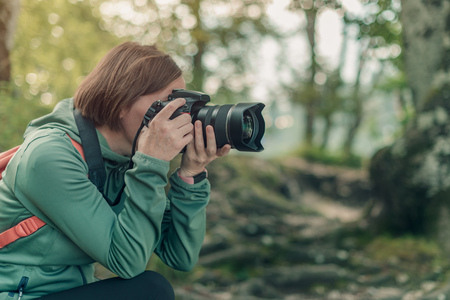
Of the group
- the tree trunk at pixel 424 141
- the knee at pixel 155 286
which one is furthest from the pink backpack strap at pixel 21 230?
the tree trunk at pixel 424 141

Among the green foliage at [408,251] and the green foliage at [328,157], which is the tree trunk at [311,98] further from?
the green foliage at [408,251]

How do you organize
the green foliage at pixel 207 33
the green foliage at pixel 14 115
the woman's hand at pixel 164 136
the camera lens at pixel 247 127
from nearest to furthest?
the woman's hand at pixel 164 136 → the camera lens at pixel 247 127 → the green foliage at pixel 14 115 → the green foliage at pixel 207 33

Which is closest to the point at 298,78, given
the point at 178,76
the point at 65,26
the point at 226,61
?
the point at 226,61

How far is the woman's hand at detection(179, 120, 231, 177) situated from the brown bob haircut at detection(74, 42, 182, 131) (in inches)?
9.4

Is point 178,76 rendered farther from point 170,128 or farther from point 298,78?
point 298,78

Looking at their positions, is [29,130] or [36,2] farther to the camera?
[36,2]

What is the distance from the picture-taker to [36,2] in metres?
7.91

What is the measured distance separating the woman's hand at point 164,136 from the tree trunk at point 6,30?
3.20 meters

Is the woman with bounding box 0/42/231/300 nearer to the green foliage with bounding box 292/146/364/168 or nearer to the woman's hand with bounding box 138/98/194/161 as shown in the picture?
the woman's hand with bounding box 138/98/194/161

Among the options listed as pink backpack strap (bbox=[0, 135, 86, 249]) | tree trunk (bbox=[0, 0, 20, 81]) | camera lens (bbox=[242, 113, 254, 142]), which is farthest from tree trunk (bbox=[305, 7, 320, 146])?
pink backpack strap (bbox=[0, 135, 86, 249])

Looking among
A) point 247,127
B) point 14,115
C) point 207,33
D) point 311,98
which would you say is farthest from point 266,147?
point 311,98

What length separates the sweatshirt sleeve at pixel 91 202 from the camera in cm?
140

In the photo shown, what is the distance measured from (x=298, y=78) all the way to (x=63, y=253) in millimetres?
14202

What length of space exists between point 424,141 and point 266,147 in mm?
2631
